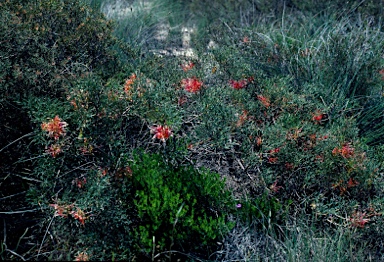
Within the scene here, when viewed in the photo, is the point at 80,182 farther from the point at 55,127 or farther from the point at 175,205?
the point at 175,205

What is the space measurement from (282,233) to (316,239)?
28 cm

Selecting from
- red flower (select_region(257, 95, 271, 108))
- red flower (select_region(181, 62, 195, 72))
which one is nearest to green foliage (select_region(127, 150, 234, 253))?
red flower (select_region(257, 95, 271, 108))

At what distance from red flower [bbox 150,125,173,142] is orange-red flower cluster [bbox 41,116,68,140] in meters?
0.66

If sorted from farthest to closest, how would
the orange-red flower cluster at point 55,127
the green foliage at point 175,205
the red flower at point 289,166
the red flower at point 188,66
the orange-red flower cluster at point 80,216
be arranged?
the red flower at point 188,66 < the red flower at point 289,166 < the orange-red flower cluster at point 55,127 < the green foliage at point 175,205 < the orange-red flower cluster at point 80,216

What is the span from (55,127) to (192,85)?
140 centimetres

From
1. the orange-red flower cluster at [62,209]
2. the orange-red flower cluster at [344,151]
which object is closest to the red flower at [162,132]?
the orange-red flower cluster at [62,209]

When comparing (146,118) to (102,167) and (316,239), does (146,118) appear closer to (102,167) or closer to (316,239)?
(102,167)

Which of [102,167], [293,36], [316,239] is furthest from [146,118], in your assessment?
[293,36]

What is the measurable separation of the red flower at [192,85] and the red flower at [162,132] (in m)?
0.71

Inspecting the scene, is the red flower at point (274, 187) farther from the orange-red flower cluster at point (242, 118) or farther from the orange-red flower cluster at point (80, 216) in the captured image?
the orange-red flower cluster at point (80, 216)

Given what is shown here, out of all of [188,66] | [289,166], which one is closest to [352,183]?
[289,166]

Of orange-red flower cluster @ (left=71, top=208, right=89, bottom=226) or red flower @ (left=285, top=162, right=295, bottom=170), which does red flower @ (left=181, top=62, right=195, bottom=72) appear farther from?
orange-red flower cluster @ (left=71, top=208, right=89, bottom=226)

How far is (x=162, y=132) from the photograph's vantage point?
12.9 feet

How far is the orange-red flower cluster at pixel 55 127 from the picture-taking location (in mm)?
3557
